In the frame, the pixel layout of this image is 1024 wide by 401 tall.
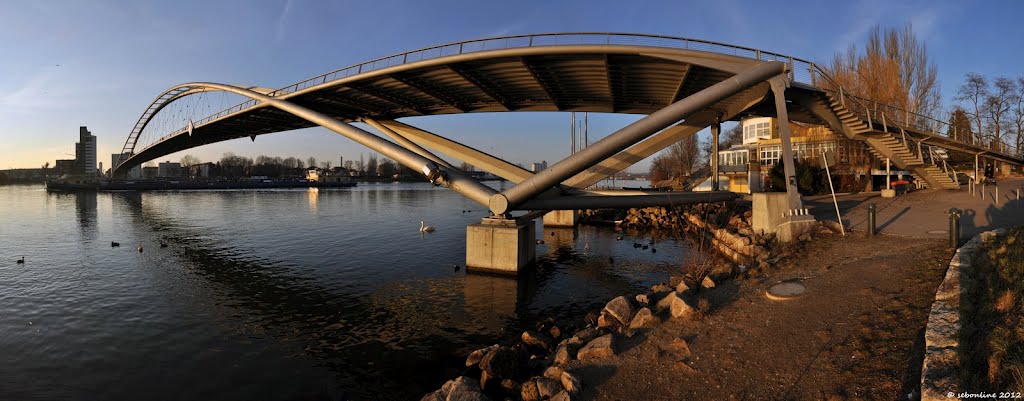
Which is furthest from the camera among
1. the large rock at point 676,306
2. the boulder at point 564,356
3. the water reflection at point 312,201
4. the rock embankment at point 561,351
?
the water reflection at point 312,201

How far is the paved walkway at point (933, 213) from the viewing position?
1633cm

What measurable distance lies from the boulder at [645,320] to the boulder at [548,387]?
2.80 m

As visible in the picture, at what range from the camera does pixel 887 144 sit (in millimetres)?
26781

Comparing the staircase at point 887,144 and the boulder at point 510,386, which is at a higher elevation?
the staircase at point 887,144

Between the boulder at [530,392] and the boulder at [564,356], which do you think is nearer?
the boulder at [530,392]

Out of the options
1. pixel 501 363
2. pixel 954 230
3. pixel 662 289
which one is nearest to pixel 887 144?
pixel 954 230

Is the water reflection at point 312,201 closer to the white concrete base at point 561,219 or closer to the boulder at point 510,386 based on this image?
the white concrete base at point 561,219

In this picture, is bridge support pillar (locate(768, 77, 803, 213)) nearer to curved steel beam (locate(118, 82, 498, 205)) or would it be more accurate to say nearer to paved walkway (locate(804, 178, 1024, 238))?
paved walkway (locate(804, 178, 1024, 238))

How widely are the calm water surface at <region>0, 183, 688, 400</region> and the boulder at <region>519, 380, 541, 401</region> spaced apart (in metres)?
2.65

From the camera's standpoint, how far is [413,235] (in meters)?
30.8

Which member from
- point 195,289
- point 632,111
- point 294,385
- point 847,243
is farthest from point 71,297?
point 632,111

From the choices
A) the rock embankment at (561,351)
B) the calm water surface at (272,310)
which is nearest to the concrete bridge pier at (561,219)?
the calm water surface at (272,310)

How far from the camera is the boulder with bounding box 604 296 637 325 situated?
10273 mm

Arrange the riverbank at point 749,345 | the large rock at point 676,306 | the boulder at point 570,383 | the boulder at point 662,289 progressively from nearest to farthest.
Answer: the riverbank at point 749,345, the boulder at point 570,383, the large rock at point 676,306, the boulder at point 662,289
